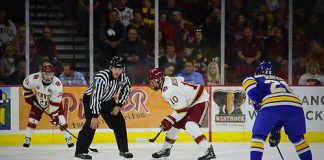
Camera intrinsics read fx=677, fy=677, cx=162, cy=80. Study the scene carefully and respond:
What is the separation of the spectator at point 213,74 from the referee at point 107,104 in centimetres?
309

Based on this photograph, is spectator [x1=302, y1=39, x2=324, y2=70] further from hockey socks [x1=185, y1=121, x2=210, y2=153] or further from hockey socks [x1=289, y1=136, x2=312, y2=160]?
hockey socks [x1=289, y1=136, x2=312, y2=160]

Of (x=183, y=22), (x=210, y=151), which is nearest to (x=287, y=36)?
(x=183, y=22)

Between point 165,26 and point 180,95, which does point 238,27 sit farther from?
point 180,95

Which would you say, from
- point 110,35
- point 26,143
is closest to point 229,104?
point 110,35

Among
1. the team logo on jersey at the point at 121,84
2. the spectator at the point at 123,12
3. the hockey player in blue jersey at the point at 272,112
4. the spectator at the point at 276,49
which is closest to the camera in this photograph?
the hockey player in blue jersey at the point at 272,112

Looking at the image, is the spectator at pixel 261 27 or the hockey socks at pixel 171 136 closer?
the hockey socks at pixel 171 136

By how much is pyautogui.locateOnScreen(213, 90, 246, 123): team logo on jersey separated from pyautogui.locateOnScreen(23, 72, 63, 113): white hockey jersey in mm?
2420

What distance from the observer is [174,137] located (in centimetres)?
766

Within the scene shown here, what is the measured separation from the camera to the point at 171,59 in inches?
408

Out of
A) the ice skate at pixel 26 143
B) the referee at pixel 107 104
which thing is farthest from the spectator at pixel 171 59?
the referee at pixel 107 104

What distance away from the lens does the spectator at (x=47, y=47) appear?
1007 centimetres

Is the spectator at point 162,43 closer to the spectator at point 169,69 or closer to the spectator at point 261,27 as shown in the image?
the spectator at point 169,69

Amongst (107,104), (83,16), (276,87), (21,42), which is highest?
(83,16)

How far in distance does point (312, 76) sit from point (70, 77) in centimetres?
376
